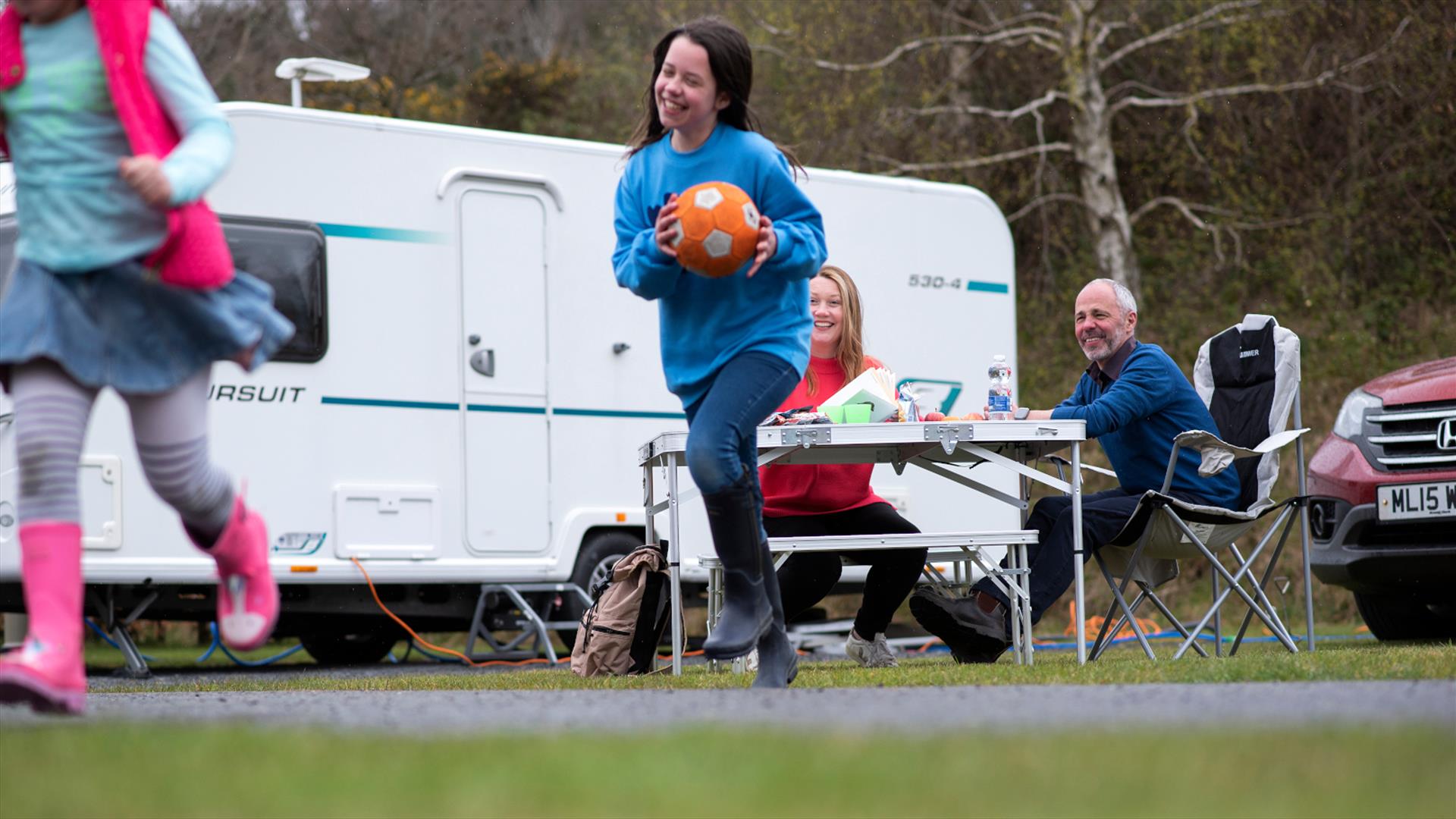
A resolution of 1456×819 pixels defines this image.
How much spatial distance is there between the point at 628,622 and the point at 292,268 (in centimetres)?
311

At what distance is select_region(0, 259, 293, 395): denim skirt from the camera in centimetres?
319

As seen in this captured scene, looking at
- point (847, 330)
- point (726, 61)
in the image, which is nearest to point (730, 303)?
point (726, 61)

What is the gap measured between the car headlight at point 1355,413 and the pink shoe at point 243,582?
194 inches

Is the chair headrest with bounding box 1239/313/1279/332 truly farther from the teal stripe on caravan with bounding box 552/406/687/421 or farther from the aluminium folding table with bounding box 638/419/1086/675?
the teal stripe on caravan with bounding box 552/406/687/421

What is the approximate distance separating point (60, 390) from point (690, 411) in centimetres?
159

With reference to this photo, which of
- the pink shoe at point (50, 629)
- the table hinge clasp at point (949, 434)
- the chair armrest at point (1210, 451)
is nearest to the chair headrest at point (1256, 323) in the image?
the chair armrest at point (1210, 451)

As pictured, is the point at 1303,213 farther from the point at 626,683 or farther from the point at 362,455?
the point at 626,683

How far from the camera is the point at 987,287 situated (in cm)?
1010

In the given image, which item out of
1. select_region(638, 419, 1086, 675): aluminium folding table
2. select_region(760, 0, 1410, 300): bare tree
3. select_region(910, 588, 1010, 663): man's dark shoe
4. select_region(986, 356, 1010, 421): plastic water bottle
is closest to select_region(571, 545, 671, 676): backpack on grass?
select_region(638, 419, 1086, 675): aluminium folding table

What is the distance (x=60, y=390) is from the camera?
322 cm

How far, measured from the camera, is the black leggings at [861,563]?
5.93 m

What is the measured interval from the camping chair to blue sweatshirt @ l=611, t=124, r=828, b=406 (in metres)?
1.98

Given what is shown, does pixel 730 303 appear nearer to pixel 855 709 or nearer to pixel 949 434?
pixel 855 709

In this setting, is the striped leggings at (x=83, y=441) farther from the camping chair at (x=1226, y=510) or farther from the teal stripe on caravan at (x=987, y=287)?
the teal stripe on caravan at (x=987, y=287)
